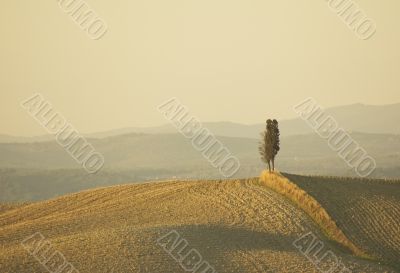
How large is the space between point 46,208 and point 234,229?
935 inches

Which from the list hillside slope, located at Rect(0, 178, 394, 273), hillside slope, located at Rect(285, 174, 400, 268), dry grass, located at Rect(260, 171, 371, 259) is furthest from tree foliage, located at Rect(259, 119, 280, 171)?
hillside slope, located at Rect(0, 178, 394, 273)

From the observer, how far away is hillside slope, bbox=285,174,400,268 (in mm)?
44775

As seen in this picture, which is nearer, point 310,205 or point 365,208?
point 310,205

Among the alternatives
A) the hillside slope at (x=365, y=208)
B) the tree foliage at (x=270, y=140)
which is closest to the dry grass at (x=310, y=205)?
the hillside slope at (x=365, y=208)

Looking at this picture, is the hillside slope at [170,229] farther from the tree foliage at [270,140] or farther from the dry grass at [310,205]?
the tree foliage at [270,140]

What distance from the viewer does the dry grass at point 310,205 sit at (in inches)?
1767

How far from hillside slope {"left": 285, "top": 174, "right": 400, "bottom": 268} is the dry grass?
0.51 metres

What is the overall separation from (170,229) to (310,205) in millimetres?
12663

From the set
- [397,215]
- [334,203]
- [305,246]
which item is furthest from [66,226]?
[397,215]

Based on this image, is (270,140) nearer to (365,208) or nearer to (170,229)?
(365,208)

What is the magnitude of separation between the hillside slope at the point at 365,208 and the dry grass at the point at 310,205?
20.1 inches

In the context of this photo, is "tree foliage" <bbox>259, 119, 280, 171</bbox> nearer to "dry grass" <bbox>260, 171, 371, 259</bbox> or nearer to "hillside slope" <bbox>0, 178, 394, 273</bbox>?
"dry grass" <bbox>260, 171, 371, 259</bbox>

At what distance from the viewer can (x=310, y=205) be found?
49531 mm

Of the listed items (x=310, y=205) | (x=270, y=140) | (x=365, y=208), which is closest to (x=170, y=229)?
(x=310, y=205)
